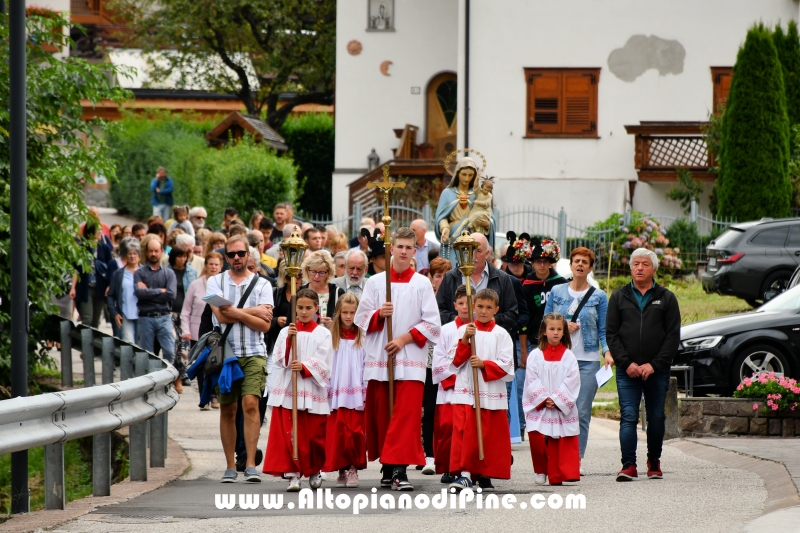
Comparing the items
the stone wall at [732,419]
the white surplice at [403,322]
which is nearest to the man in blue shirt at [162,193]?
the stone wall at [732,419]

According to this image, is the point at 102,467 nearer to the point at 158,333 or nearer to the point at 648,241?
the point at 158,333

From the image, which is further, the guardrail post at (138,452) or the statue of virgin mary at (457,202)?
the statue of virgin mary at (457,202)

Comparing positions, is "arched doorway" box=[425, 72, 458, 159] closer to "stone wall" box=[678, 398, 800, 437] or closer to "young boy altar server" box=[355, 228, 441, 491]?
"stone wall" box=[678, 398, 800, 437]

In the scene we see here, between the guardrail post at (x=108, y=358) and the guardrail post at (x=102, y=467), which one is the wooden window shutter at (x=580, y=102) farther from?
the guardrail post at (x=102, y=467)

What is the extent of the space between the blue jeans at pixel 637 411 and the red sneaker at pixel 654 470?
0.04 m

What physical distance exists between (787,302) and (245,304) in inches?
281

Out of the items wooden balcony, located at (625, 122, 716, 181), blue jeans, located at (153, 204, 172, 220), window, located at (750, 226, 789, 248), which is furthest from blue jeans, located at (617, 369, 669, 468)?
→ blue jeans, located at (153, 204, 172, 220)

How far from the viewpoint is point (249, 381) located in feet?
37.1

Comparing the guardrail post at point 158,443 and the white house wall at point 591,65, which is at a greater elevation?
the white house wall at point 591,65

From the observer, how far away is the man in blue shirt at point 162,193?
111 ft

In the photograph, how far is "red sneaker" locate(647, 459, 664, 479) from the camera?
436 inches

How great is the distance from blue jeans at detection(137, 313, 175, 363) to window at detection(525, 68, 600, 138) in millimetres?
18759

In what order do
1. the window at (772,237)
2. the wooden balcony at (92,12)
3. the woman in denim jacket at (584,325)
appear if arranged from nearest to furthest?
the woman in denim jacket at (584,325), the window at (772,237), the wooden balcony at (92,12)

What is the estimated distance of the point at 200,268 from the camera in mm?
18375
